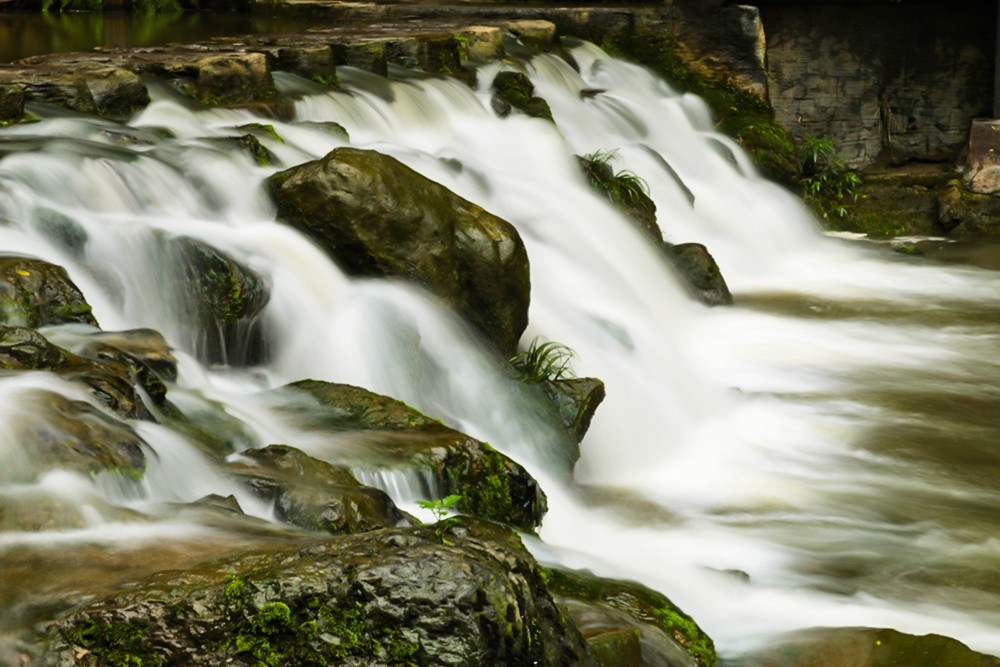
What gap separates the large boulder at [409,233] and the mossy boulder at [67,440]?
2.28m

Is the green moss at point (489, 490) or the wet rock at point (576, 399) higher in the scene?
the green moss at point (489, 490)

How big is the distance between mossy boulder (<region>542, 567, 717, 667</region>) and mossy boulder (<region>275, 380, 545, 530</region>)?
52cm

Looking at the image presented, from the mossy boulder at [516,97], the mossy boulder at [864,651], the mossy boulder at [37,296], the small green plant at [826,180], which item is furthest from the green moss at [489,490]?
the small green plant at [826,180]

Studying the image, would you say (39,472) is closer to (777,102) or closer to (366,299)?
(366,299)

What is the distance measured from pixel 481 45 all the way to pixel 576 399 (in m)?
4.69

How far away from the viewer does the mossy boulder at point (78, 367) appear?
3.97 m

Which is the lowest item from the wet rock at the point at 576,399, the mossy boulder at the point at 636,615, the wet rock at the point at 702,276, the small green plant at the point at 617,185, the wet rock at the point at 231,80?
the wet rock at the point at 702,276

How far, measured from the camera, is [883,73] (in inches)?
435

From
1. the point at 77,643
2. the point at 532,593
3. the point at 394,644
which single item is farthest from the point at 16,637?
the point at 532,593

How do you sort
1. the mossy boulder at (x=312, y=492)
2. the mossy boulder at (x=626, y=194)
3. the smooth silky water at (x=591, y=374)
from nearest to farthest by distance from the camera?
the mossy boulder at (x=312, y=492) → the smooth silky water at (x=591, y=374) → the mossy boulder at (x=626, y=194)

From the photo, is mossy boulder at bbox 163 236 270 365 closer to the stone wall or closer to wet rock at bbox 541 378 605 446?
wet rock at bbox 541 378 605 446

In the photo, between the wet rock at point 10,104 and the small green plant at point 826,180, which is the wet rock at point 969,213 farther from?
the wet rock at point 10,104

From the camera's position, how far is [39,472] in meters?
3.39

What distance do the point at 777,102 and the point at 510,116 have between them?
Answer: 3.00 meters
